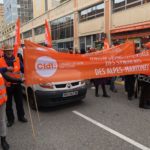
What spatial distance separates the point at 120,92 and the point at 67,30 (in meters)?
23.3

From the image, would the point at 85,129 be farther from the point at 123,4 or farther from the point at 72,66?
the point at 123,4

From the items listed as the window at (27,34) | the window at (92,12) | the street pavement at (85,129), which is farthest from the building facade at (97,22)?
the window at (27,34)

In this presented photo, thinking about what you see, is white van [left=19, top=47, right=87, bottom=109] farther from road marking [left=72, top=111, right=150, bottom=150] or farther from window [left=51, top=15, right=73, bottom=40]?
window [left=51, top=15, right=73, bottom=40]

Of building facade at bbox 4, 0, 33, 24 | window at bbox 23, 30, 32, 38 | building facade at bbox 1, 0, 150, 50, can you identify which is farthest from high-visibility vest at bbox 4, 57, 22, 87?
building facade at bbox 4, 0, 33, 24

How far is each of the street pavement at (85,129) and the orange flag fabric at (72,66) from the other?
1.03 m

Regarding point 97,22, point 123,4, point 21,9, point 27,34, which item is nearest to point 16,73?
point 123,4

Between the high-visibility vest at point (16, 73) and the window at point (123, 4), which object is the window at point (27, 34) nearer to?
the window at point (123, 4)

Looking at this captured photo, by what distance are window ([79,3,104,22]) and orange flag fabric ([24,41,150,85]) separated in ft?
55.6

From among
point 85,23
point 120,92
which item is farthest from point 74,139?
point 85,23

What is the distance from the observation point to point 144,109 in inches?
240

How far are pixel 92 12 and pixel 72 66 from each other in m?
19.5

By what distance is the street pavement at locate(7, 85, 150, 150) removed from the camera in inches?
158

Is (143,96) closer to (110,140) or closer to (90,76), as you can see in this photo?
(90,76)

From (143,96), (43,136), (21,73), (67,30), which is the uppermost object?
(67,30)
